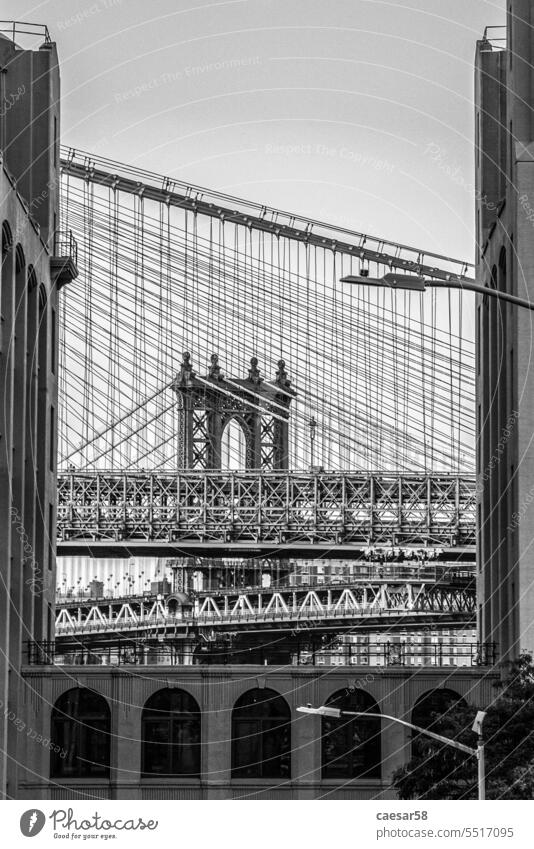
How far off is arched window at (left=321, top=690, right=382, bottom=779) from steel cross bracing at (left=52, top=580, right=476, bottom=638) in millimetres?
96208

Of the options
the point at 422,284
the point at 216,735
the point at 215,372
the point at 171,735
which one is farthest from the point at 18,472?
the point at 215,372

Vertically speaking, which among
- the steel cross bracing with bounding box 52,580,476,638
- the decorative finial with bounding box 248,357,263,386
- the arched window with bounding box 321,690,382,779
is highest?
the decorative finial with bounding box 248,357,263,386

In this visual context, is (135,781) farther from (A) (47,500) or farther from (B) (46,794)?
(A) (47,500)

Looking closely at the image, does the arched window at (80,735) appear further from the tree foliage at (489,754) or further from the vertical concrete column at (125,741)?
the tree foliage at (489,754)

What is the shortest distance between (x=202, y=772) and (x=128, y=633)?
119700 mm

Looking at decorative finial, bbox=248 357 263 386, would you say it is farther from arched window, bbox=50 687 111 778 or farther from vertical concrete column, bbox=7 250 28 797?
arched window, bbox=50 687 111 778

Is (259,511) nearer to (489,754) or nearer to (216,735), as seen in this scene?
(216,735)

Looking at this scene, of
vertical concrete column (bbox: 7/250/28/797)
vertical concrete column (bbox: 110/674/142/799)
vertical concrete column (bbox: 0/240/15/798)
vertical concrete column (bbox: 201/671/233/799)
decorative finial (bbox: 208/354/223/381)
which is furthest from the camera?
decorative finial (bbox: 208/354/223/381)

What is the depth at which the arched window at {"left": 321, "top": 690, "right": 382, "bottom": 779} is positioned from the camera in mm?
59719

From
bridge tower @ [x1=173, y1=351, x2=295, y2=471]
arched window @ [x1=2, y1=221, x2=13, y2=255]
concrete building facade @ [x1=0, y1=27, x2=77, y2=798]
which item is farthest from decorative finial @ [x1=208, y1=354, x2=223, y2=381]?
arched window @ [x1=2, y1=221, x2=13, y2=255]

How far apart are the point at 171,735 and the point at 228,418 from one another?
120m
